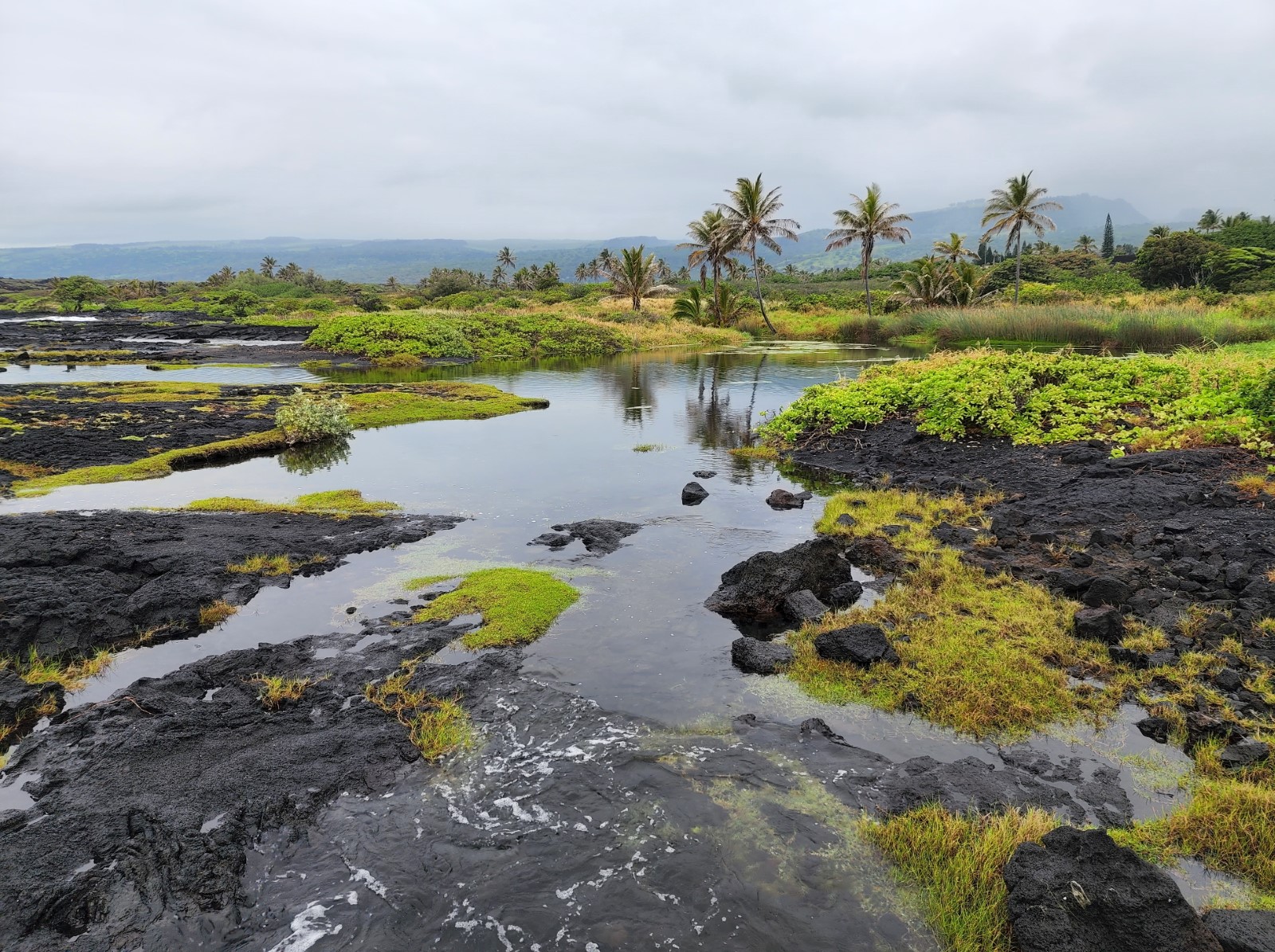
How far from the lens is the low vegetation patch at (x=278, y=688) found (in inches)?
308

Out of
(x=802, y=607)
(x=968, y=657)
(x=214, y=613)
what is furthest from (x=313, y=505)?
(x=968, y=657)

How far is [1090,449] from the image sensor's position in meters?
16.2

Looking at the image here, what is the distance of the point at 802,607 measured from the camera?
10148 mm

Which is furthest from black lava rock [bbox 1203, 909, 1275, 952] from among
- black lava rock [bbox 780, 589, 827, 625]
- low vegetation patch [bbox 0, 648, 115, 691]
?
low vegetation patch [bbox 0, 648, 115, 691]

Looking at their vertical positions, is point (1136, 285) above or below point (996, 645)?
above

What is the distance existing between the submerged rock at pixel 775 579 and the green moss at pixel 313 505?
837 cm

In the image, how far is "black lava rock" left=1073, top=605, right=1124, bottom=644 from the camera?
8664mm

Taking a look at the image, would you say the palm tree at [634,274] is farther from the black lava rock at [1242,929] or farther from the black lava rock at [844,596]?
Result: the black lava rock at [1242,929]

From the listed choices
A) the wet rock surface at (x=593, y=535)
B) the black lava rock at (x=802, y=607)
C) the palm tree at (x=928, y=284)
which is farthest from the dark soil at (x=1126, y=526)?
the palm tree at (x=928, y=284)

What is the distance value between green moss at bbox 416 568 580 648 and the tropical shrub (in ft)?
45.9

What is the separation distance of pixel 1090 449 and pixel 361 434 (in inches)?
872

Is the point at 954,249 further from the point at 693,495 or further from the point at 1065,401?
the point at 693,495

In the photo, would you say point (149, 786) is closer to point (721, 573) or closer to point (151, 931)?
point (151, 931)

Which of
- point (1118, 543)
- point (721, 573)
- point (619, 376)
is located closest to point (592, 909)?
point (721, 573)
